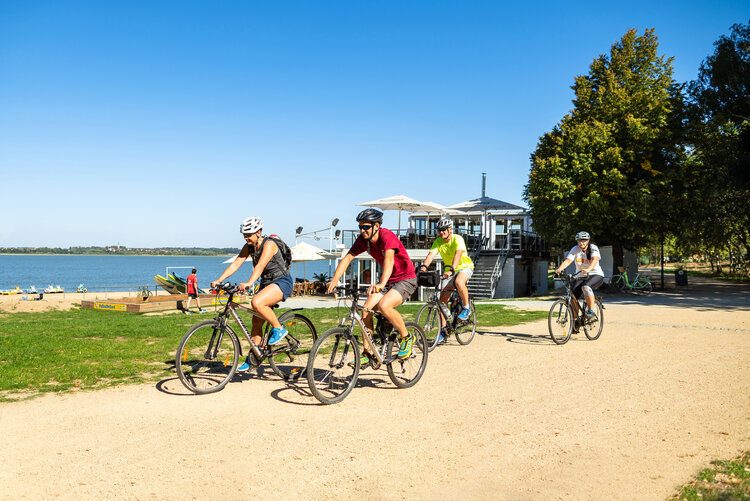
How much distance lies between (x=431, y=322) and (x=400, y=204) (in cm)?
1964

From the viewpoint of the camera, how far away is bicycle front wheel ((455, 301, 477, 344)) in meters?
9.02

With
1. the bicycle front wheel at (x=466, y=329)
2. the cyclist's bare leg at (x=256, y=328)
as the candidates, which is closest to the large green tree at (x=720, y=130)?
the bicycle front wheel at (x=466, y=329)

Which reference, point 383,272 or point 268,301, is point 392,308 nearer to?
point 383,272

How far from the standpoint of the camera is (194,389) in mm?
5773

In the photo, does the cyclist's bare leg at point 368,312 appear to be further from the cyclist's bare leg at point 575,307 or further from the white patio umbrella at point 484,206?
the white patio umbrella at point 484,206

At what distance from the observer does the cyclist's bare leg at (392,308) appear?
5804 mm

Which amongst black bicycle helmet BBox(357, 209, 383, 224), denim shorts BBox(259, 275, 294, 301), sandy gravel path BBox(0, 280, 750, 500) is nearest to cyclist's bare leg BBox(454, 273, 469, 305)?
sandy gravel path BBox(0, 280, 750, 500)

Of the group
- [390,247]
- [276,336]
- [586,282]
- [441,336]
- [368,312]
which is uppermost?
[390,247]

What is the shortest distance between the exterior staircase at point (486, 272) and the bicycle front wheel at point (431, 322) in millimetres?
17215

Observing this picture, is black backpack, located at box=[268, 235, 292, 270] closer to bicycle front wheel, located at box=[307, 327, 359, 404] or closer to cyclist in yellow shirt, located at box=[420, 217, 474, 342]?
bicycle front wheel, located at box=[307, 327, 359, 404]

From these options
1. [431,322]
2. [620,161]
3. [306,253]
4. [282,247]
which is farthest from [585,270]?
[306,253]

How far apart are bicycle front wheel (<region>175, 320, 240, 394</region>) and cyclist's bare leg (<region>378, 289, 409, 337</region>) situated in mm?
1608

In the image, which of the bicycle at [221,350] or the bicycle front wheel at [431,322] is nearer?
the bicycle at [221,350]

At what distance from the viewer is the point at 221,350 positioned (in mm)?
5832
